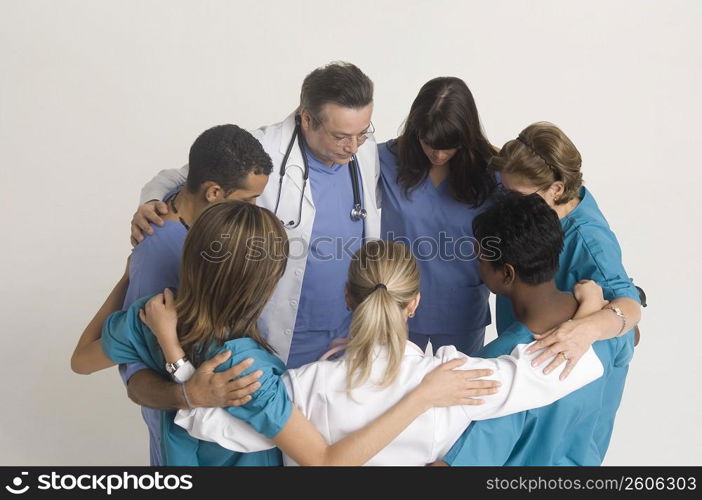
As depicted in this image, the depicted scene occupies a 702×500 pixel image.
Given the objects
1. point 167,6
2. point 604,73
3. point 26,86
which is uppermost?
point 167,6

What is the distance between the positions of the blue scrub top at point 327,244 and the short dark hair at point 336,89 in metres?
0.22

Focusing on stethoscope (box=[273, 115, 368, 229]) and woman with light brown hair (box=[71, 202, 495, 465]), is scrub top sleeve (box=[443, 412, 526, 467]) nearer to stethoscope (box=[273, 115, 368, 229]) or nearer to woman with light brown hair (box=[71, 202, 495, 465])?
woman with light brown hair (box=[71, 202, 495, 465])

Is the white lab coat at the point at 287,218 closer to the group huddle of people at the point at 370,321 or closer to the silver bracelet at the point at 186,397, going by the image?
the group huddle of people at the point at 370,321

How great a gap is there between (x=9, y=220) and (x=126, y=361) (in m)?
2.60

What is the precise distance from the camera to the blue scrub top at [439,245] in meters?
2.75

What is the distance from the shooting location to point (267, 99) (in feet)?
14.5

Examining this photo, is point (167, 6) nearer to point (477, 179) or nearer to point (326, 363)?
point (477, 179)

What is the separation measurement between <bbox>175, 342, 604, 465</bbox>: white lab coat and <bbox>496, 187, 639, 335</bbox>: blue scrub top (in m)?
0.41

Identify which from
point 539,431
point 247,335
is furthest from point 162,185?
point 539,431

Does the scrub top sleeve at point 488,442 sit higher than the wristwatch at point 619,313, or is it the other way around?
the wristwatch at point 619,313

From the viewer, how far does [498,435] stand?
196 centimetres

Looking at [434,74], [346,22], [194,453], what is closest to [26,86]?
[346,22]

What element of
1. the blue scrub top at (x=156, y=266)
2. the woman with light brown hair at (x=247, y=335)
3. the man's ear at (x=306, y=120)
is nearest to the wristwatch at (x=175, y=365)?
the woman with light brown hair at (x=247, y=335)

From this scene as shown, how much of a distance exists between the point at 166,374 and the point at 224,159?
0.57 meters
